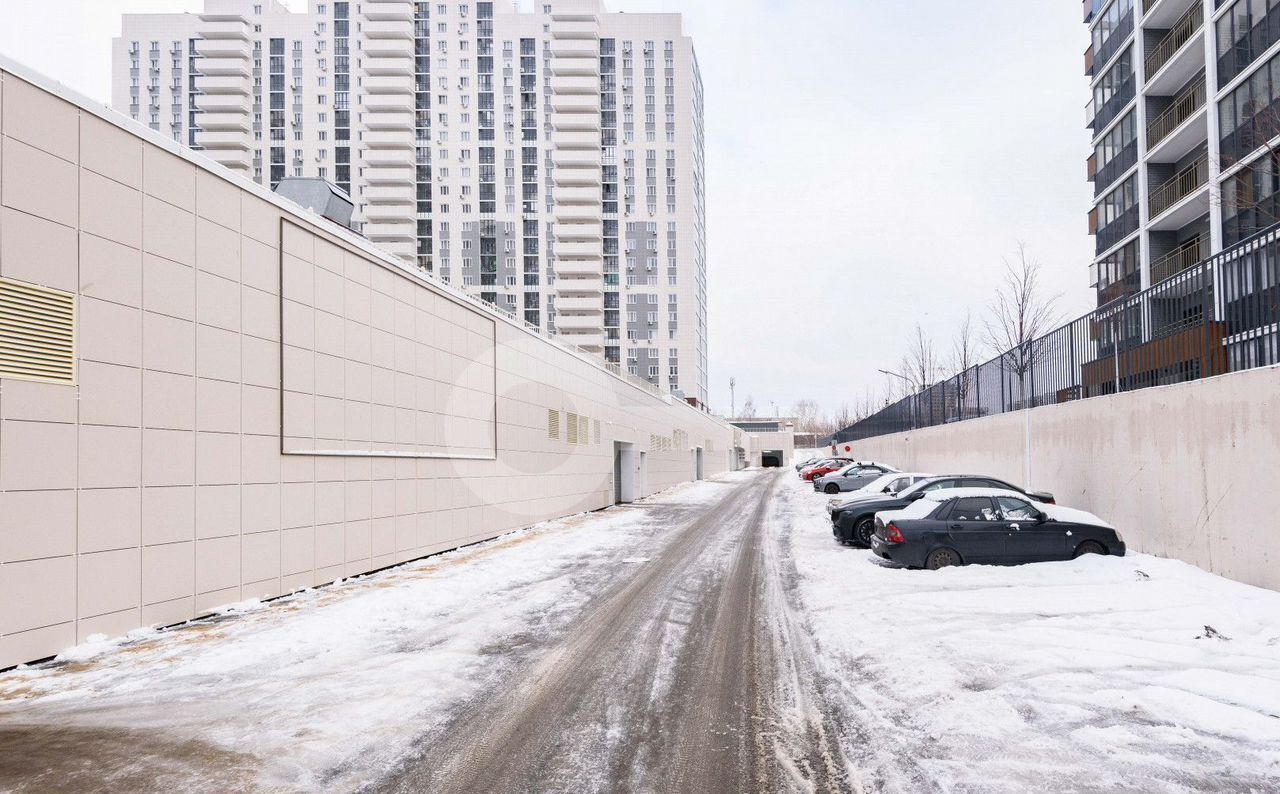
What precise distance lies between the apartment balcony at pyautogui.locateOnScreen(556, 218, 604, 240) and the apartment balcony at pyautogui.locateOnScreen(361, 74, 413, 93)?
78.8 feet

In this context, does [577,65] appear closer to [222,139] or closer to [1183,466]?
[222,139]

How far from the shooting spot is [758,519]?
2244 cm

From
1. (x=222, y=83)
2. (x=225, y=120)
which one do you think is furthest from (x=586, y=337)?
(x=222, y=83)

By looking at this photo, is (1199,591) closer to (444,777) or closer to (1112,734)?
(1112,734)

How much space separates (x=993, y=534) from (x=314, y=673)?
987 cm

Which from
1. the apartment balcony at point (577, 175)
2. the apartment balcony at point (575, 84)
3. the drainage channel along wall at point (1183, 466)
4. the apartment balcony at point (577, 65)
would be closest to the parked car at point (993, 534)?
the drainage channel along wall at point (1183, 466)

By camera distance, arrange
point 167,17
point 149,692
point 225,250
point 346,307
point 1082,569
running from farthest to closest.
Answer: point 167,17, point 346,307, point 1082,569, point 225,250, point 149,692

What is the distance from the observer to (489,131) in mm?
88875

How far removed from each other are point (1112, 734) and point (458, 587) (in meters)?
8.78

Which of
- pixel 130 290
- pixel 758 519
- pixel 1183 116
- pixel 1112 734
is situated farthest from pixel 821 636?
pixel 1183 116

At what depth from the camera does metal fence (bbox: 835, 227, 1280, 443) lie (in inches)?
367

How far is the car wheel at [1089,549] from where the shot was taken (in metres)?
11.2

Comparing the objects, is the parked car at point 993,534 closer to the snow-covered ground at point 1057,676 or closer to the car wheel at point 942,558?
the car wheel at point 942,558

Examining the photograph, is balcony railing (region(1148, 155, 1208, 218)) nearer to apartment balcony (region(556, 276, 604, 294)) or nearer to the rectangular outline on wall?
the rectangular outline on wall
